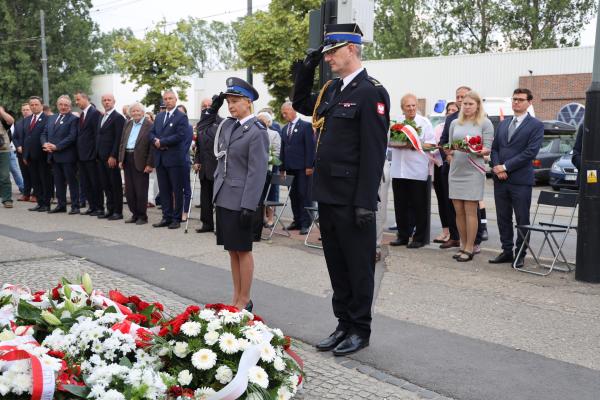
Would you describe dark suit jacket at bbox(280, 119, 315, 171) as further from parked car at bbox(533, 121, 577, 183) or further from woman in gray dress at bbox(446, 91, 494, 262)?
parked car at bbox(533, 121, 577, 183)

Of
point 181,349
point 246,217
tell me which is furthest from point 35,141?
point 181,349

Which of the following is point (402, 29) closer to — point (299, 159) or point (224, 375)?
point (299, 159)

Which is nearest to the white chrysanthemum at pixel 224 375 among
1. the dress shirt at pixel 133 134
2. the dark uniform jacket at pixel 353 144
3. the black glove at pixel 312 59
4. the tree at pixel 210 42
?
the dark uniform jacket at pixel 353 144

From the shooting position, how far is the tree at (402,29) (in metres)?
58.7

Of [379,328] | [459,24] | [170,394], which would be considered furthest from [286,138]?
[459,24]

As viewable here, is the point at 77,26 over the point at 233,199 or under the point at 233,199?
over

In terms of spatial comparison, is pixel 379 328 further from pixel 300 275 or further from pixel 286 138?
pixel 286 138

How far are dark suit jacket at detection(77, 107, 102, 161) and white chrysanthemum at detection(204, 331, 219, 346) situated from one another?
30.1ft

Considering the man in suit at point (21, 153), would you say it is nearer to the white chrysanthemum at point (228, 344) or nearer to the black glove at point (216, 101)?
the black glove at point (216, 101)

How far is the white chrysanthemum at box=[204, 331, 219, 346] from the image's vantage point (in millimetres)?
3833

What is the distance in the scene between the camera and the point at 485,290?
6.87 metres

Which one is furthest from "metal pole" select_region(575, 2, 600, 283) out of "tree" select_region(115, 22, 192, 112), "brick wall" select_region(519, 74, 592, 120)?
"tree" select_region(115, 22, 192, 112)

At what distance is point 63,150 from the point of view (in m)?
12.8

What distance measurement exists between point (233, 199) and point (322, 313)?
1.29 meters
